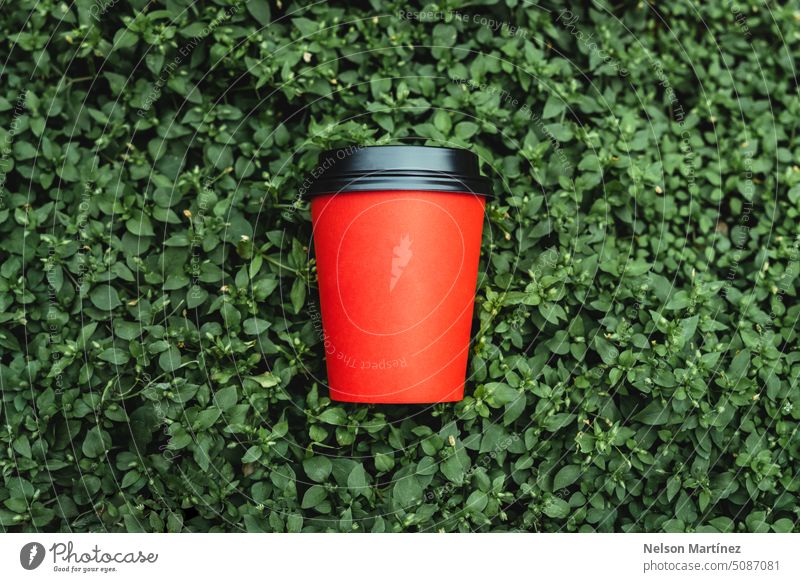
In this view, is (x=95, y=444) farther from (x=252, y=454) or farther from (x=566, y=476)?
(x=566, y=476)

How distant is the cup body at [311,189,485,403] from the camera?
71.8 inches

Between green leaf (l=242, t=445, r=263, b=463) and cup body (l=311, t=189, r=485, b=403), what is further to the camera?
green leaf (l=242, t=445, r=263, b=463)

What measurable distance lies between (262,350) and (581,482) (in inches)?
41.7

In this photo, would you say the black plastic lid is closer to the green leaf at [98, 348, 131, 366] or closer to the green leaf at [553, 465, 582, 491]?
the green leaf at [98, 348, 131, 366]

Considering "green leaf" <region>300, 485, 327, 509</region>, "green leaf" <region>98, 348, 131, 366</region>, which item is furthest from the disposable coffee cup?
"green leaf" <region>98, 348, 131, 366</region>

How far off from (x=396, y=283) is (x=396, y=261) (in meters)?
0.06

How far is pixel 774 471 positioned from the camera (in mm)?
2123

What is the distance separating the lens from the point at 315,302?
2.11 meters

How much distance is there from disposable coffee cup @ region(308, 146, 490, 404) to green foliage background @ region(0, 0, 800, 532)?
0.56ft

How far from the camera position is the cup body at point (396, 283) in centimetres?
182

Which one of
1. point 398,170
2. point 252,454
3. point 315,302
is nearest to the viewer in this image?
point 398,170

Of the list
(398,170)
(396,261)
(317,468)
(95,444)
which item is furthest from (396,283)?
(95,444)

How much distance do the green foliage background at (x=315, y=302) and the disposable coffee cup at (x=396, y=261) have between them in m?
0.17
